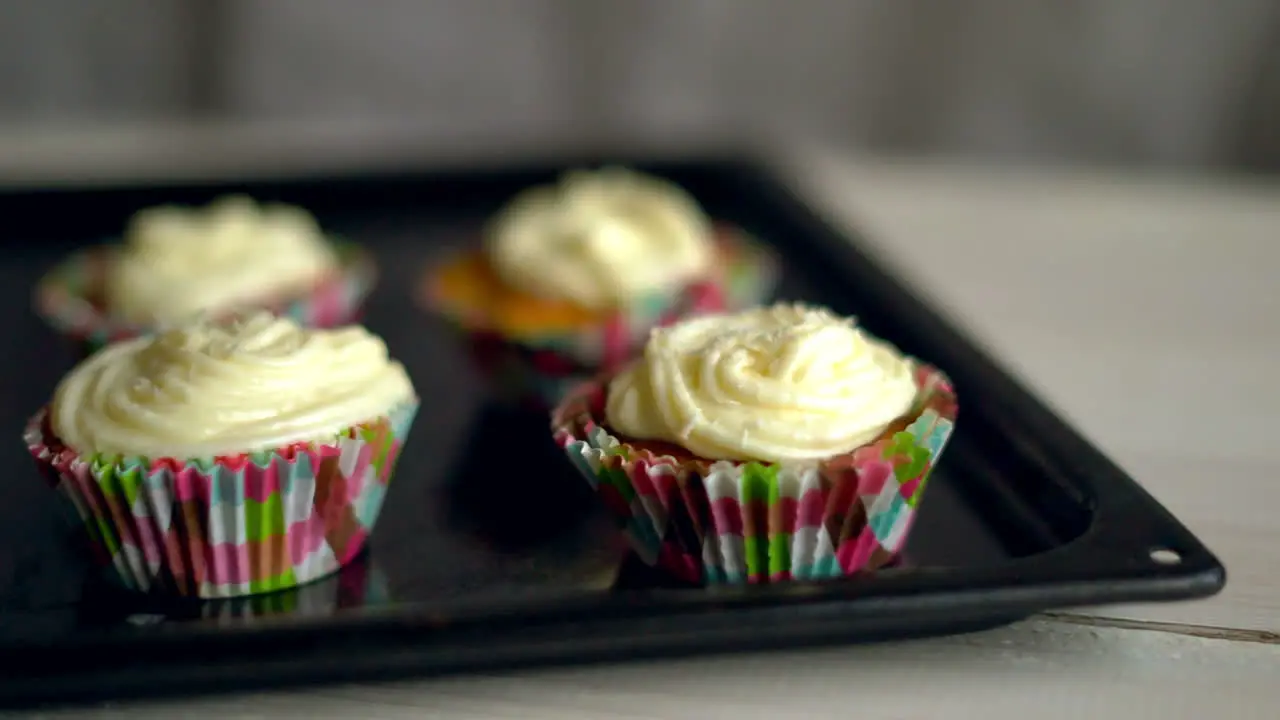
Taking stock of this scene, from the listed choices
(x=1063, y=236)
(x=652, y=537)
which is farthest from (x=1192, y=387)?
(x=652, y=537)

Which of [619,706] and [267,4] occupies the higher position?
[267,4]

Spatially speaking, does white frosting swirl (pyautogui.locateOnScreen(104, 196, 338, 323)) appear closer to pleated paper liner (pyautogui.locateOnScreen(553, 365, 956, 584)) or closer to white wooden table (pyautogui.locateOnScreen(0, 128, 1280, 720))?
white wooden table (pyautogui.locateOnScreen(0, 128, 1280, 720))

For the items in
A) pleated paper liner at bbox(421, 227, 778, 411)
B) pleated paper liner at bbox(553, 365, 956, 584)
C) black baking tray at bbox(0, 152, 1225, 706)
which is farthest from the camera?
pleated paper liner at bbox(421, 227, 778, 411)

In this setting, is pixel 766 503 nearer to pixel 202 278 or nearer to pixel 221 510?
pixel 221 510

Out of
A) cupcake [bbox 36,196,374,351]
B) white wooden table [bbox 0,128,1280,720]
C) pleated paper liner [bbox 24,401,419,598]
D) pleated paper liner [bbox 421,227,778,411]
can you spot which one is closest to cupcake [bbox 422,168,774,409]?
pleated paper liner [bbox 421,227,778,411]

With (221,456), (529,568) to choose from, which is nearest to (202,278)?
(221,456)

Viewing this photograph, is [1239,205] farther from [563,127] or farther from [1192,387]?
[563,127]
